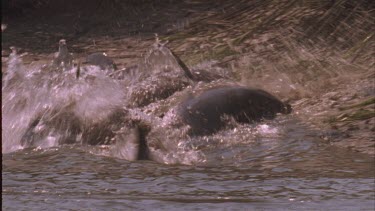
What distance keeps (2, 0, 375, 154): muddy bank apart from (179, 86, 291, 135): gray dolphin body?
203mm

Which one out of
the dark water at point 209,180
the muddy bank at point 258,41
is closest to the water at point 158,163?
the dark water at point 209,180

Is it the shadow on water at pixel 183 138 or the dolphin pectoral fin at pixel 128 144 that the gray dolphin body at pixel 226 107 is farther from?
the dolphin pectoral fin at pixel 128 144

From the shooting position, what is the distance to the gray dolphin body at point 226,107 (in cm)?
523

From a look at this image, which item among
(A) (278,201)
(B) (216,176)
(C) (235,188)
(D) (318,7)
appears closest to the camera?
(A) (278,201)

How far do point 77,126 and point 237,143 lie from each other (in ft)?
3.36

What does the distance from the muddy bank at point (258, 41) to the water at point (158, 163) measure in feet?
1.34

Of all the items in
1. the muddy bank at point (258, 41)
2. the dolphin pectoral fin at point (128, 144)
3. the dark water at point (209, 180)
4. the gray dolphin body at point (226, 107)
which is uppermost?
the muddy bank at point (258, 41)

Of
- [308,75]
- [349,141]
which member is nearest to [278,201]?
[349,141]

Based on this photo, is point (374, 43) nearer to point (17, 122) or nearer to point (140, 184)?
point (17, 122)

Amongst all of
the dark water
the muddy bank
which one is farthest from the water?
the muddy bank

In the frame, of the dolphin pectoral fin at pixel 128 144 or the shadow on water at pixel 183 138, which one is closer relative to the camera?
the shadow on water at pixel 183 138

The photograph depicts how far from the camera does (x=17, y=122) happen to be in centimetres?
546

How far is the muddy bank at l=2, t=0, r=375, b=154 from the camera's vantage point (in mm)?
5726

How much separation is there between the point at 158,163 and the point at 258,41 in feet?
12.4
